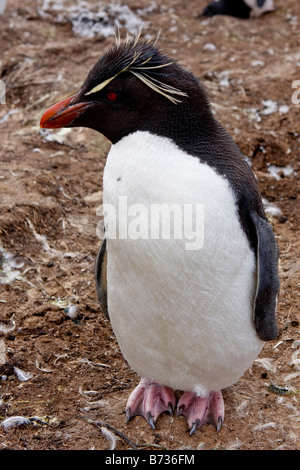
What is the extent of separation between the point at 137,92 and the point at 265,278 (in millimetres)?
901

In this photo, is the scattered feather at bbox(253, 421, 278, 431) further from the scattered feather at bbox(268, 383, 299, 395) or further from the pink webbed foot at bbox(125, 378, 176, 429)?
the pink webbed foot at bbox(125, 378, 176, 429)

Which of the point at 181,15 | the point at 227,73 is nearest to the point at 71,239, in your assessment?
the point at 227,73

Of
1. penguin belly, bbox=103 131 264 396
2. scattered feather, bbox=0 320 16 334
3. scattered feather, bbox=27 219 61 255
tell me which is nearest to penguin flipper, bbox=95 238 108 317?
penguin belly, bbox=103 131 264 396

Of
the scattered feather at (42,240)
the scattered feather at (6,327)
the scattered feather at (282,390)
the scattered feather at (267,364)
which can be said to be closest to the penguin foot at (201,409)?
the scattered feather at (282,390)

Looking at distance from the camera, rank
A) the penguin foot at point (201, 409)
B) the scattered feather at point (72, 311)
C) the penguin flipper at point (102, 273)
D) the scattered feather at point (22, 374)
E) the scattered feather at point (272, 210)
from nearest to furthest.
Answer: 1. the penguin foot at point (201, 409)
2. the penguin flipper at point (102, 273)
3. the scattered feather at point (22, 374)
4. the scattered feather at point (72, 311)
5. the scattered feather at point (272, 210)

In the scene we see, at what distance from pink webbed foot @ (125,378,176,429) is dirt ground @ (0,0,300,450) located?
5 cm

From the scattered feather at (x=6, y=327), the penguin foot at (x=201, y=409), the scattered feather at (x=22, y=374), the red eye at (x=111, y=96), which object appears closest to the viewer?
the red eye at (x=111, y=96)

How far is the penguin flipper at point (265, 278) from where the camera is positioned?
2.54m

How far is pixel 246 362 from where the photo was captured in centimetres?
276

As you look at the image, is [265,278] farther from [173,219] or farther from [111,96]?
[111,96]

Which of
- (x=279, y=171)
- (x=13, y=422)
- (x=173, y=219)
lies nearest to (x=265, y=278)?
(x=173, y=219)

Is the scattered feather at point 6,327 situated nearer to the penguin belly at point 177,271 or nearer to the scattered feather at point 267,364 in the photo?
the penguin belly at point 177,271

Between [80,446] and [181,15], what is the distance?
622 cm

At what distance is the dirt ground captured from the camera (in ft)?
9.52
